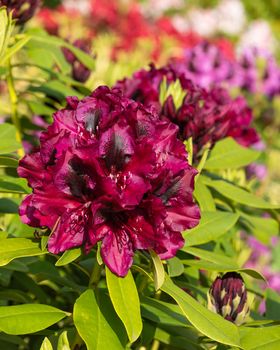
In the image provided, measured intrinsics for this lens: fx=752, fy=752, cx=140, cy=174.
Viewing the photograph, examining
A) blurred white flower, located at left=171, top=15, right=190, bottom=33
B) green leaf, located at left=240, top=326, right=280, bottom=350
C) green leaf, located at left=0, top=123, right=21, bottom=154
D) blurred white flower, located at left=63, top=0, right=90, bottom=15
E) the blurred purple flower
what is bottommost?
blurred white flower, located at left=171, top=15, right=190, bottom=33

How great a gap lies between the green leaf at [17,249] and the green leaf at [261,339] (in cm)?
38

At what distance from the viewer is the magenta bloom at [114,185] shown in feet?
3.74

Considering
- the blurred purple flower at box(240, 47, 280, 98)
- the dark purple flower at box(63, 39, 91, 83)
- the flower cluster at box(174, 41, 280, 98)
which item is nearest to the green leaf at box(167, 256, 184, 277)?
the dark purple flower at box(63, 39, 91, 83)

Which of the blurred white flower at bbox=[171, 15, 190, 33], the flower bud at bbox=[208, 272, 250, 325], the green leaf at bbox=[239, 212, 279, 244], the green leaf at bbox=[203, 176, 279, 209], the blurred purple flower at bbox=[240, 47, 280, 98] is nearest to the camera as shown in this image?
the flower bud at bbox=[208, 272, 250, 325]

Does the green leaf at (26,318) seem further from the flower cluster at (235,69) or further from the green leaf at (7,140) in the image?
the flower cluster at (235,69)

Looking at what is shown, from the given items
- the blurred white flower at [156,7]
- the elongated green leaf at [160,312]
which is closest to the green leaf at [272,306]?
the elongated green leaf at [160,312]

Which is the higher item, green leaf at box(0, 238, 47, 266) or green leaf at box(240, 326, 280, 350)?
green leaf at box(0, 238, 47, 266)

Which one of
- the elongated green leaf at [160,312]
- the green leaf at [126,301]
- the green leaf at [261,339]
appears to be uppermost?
the green leaf at [126,301]

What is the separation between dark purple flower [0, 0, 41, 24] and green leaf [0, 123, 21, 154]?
323 mm

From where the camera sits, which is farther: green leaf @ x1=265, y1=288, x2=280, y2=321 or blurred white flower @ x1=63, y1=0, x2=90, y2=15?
blurred white flower @ x1=63, y1=0, x2=90, y2=15

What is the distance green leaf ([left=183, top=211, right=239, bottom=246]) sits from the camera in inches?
55.2

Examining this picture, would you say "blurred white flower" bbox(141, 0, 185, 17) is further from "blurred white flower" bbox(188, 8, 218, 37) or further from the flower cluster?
the flower cluster

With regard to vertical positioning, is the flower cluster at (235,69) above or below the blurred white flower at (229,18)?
above

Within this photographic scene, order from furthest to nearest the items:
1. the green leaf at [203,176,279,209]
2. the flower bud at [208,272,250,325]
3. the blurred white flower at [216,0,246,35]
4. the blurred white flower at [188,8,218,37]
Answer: the blurred white flower at [216,0,246,35] < the blurred white flower at [188,8,218,37] < the green leaf at [203,176,279,209] < the flower bud at [208,272,250,325]
